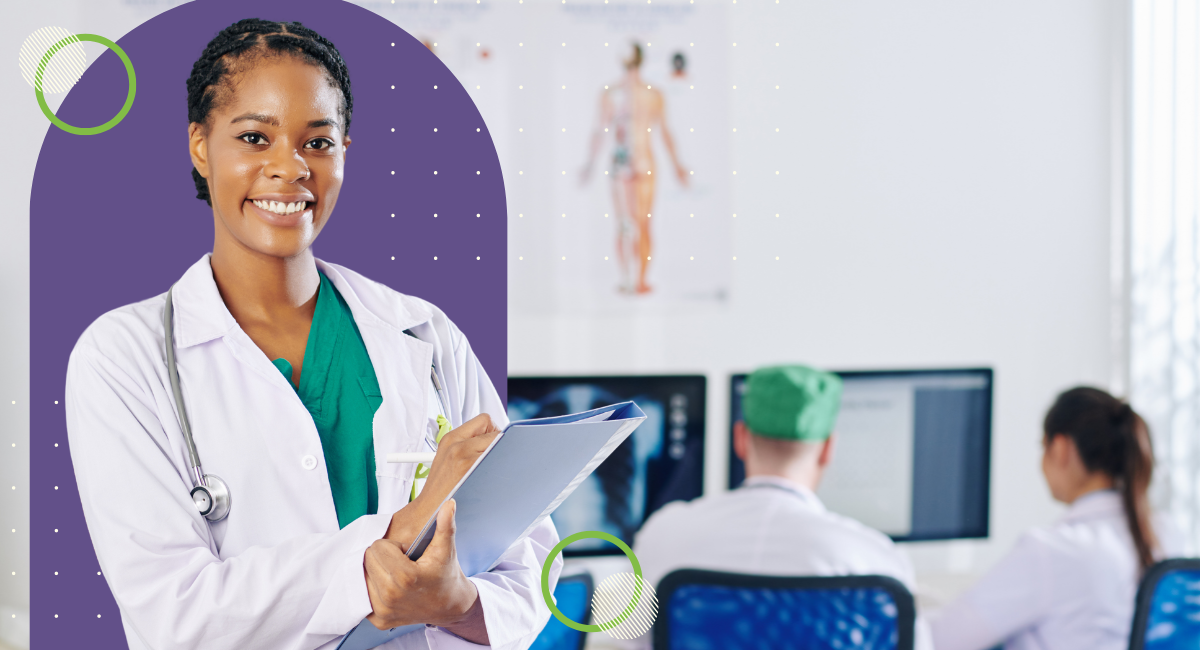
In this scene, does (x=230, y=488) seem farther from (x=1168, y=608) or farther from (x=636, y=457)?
(x=1168, y=608)

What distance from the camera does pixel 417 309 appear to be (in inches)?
34.1

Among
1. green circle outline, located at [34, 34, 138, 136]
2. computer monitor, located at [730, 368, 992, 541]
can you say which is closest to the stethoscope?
green circle outline, located at [34, 34, 138, 136]

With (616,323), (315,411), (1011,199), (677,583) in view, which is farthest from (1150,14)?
(315,411)

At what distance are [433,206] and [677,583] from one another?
811 mm

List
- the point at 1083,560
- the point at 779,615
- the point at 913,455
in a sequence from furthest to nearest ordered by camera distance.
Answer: the point at 913,455 < the point at 1083,560 < the point at 779,615

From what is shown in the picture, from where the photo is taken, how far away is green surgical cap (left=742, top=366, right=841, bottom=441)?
5.98ft

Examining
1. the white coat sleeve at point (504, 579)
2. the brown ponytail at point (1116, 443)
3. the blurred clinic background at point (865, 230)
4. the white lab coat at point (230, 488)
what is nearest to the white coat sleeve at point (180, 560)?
the white lab coat at point (230, 488)

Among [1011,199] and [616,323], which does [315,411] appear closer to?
[616,323]

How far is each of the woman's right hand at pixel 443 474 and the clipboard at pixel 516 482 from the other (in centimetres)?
1

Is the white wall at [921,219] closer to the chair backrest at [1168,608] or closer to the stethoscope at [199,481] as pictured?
the chair backrest at [1168,608]

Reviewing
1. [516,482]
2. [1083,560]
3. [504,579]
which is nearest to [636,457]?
[1083,560]

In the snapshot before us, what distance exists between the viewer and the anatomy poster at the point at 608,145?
2006mm

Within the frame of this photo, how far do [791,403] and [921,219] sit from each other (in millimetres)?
771

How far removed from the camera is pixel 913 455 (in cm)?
225
